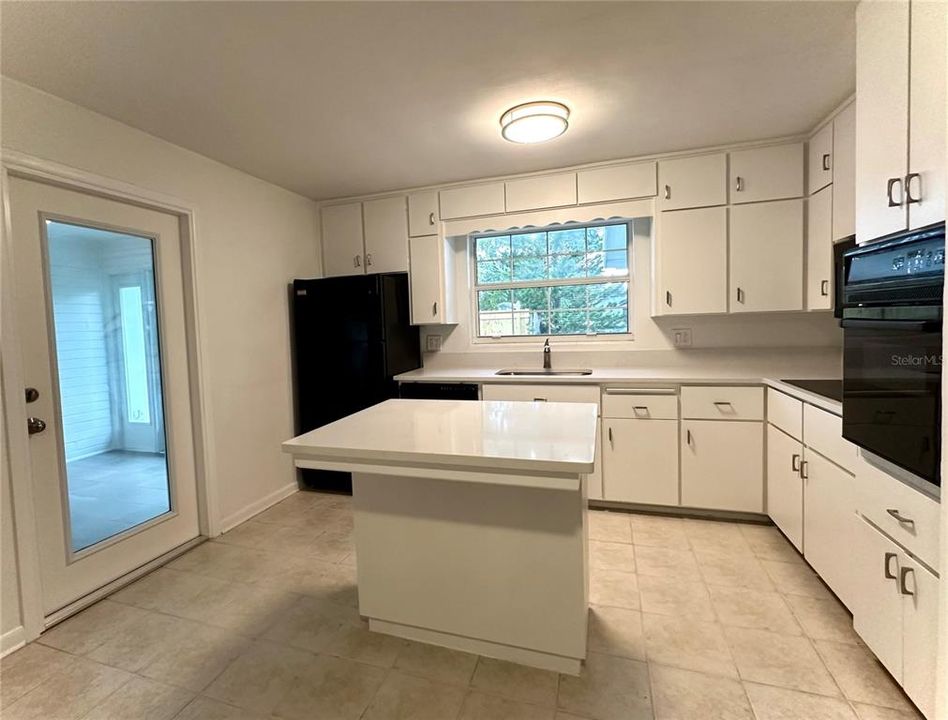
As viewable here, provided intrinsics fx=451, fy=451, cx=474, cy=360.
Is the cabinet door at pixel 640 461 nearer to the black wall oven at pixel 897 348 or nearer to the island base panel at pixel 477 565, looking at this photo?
the black wall oven at pixel 897 348

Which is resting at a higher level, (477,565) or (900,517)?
(900,517)

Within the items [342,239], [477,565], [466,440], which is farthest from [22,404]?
[342,239]

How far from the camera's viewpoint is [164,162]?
2.54m

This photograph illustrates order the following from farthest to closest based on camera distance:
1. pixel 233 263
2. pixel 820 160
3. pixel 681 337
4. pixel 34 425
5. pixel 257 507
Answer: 1. pixel 681 337
2. pixel 257 507
3. pixel 233 263
4. pixel 820 160
5. pixel 34 425

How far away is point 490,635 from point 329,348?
239 centimetres

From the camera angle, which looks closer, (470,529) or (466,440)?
(466,440)

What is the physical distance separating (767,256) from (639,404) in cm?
122

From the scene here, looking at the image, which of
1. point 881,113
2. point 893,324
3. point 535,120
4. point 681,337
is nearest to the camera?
point 893,324

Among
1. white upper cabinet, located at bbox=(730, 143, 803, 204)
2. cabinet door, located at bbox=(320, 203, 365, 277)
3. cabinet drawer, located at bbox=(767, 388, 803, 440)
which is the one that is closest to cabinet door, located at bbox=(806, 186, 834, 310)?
white upper cabinet, located at bbox=(730, 143, 803, 204)

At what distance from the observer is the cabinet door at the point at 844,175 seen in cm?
226

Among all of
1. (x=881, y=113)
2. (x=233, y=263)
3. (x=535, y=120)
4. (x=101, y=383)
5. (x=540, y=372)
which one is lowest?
(x=540, y=372)

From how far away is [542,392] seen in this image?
3.04 metres

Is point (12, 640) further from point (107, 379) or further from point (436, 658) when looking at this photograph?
point (436, 658)

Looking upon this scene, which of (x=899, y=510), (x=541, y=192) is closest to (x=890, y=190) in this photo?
(x=899, y=510)
